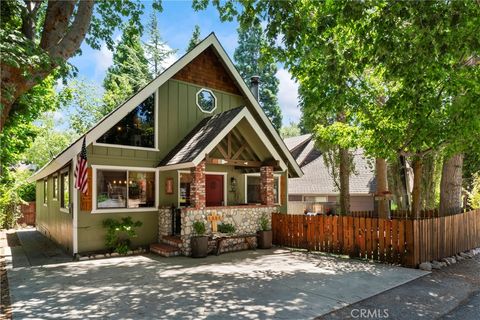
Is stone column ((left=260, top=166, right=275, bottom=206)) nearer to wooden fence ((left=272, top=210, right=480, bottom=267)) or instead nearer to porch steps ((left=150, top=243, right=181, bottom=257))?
wooden fence ((left=272, top=210, right=480, bottom=267))

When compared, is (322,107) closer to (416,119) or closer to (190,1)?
(416,119)

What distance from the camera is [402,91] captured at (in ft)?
27.6

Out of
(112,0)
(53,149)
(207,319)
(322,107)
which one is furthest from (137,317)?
(53,149)

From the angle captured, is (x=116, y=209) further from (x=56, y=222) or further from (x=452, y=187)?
(x=452, y=187)

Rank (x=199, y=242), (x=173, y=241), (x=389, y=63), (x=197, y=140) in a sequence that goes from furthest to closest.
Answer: (x=197, y=140)
(x=173, y=241)
(x=199, y=242)
(x=389, y=63)

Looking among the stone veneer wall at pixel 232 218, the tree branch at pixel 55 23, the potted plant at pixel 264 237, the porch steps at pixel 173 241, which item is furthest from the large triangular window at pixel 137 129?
the potted plant at pixel 264 237

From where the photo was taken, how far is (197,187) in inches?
411

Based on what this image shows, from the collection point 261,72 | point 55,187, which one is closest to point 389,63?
point 55,187

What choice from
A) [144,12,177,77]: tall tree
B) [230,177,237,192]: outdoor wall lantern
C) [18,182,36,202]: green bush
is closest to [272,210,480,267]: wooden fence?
[230,177,237,192]: outdoor wall lantern

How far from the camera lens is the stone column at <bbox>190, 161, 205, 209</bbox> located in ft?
34.3

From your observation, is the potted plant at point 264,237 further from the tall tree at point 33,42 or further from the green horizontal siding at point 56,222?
the tall tree at point 33,42

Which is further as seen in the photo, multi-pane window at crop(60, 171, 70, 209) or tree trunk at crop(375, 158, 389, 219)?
tree trunk at crop(375, 158, 389, 219)

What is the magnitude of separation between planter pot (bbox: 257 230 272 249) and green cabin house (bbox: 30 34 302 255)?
0.44 metres

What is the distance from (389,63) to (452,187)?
665 centimetres
